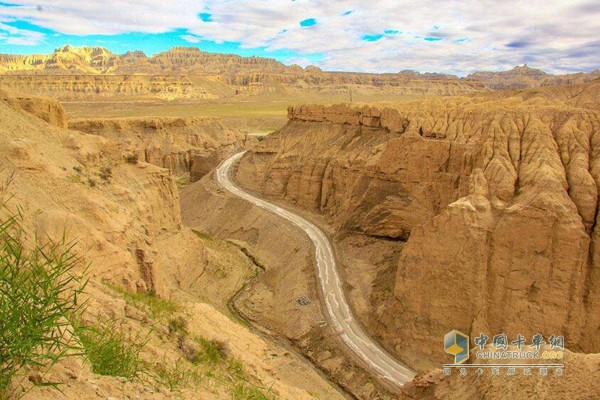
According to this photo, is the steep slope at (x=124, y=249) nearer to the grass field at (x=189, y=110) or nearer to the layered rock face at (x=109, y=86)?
the grass field at (x=189, y=110)

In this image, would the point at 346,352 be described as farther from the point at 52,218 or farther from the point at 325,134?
the point at 325,134

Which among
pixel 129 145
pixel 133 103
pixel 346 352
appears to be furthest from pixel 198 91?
pixel 346 352

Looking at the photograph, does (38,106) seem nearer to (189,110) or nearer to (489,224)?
(489,224)

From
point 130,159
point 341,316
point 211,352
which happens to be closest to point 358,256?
point 341,316

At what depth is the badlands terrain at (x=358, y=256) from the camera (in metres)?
12.9

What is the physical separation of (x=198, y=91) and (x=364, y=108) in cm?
15118

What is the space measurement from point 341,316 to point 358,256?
→ 8329 millimetres

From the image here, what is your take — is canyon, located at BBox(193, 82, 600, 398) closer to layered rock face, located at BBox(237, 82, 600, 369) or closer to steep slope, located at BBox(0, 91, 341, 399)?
layered rock face, located at BBox(237, 82, 600, 369)

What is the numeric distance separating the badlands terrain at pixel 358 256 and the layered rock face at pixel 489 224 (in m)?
0.09

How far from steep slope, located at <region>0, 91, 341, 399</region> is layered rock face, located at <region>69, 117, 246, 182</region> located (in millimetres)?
40837

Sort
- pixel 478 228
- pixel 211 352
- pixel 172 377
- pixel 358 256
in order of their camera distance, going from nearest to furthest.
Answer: pixel 172 377 → pixel 211 352 → pixel 478 228 → pixel 358 256

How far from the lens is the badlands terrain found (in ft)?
42.2

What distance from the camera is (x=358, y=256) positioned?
125ft

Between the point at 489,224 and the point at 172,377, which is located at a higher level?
the point at 172,377
